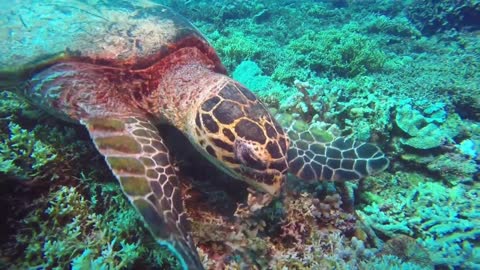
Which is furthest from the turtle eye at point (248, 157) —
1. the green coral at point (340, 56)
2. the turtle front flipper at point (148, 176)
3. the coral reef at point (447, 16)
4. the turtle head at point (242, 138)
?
the coral reef at point (447, 16)

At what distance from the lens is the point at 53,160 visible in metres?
2.19

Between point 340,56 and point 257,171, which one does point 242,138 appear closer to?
point 257,171

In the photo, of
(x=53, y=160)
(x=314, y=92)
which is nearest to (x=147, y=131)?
(x=53, y=160)

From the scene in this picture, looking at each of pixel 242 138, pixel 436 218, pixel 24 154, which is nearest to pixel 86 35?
pixel 24 154

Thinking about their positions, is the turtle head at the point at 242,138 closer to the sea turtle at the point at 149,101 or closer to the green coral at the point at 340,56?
the sea turtle at the point at 149,101

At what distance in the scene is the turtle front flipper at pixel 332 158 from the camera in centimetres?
249

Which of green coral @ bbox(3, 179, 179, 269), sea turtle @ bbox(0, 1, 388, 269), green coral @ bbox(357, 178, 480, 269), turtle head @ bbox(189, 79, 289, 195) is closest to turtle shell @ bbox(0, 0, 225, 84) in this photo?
sea turtle @ bbox(0, 1, 388, 269)

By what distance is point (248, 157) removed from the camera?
2.19 meters

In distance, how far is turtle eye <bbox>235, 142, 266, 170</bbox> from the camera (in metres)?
2.18

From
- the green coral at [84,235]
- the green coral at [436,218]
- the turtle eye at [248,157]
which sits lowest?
the green coral at [436,218]

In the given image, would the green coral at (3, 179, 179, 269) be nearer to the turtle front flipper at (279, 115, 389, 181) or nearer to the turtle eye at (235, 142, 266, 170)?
the turtle eye at (235, 142, 266, 170)

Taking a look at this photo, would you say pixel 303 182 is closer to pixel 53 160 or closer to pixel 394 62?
pixel 53 160

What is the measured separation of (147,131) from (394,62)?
17.8 feet

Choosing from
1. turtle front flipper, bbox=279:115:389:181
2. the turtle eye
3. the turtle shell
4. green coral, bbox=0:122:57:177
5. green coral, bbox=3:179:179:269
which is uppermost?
the turtle shell
